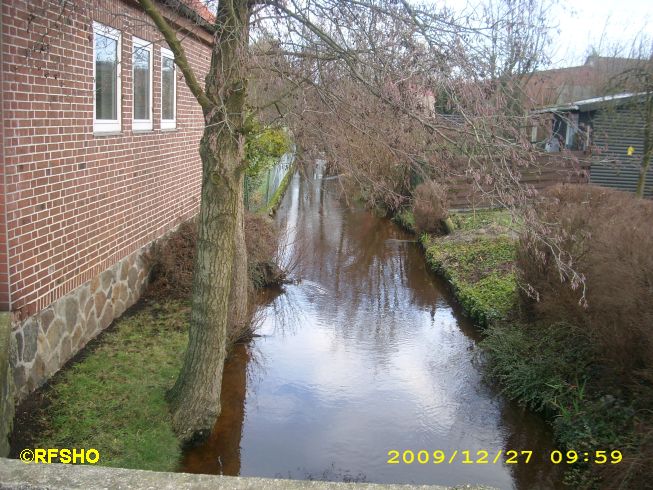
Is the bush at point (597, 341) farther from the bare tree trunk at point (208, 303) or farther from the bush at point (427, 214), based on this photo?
the bush at point (427, 214)

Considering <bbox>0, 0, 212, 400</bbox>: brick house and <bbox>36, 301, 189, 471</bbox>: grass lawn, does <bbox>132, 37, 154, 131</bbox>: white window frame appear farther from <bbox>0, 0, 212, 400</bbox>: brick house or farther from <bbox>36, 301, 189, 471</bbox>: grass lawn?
<bbox>36, 301, 189, 471</bbox>: grass lawn

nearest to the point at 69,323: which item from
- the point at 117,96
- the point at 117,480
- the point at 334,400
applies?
the point at 334,400

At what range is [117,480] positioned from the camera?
334 centimetres

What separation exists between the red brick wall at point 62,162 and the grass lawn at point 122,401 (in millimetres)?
831

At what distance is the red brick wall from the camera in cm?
571

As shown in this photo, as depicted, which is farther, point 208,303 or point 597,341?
point 597,341

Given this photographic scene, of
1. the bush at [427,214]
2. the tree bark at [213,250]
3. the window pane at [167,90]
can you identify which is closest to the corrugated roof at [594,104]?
the bush at [427,214]

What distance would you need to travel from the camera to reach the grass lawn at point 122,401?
5.54 m

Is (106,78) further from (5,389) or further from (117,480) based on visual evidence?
(117,480)

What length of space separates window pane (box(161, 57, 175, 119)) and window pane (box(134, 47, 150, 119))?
71 centimetres

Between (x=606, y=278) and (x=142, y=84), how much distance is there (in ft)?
22.3

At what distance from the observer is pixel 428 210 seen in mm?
17812

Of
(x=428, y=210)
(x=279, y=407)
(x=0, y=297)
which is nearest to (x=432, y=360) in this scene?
(x=279, y=407)
